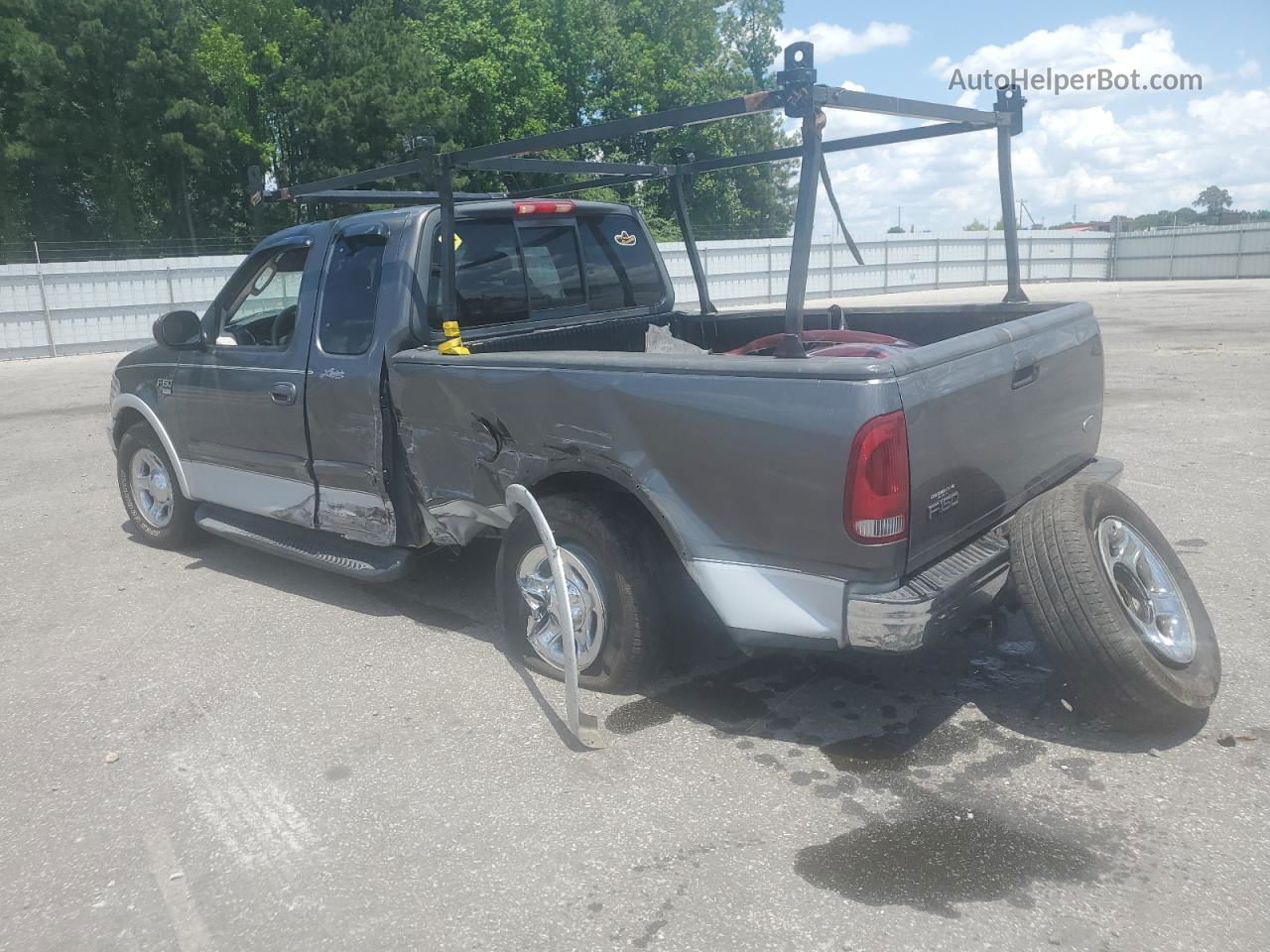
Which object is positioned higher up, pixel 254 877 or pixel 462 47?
pixel 462 47

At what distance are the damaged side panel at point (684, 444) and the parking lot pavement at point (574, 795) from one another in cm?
75

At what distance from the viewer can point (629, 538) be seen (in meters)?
3.71

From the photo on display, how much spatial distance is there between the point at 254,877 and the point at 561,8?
47.3m

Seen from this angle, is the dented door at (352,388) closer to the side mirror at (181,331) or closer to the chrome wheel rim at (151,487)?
the side mirror at (181,331)

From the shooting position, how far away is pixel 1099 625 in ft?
10.4

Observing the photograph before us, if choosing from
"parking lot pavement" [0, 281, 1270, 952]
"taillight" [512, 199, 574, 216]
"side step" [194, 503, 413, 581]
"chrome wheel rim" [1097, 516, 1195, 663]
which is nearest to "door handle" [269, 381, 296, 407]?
"side step" [194, 503, 413, 581]

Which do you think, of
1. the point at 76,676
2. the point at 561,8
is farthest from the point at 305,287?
the point at 561,8

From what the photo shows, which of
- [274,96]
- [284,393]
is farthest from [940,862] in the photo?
[274,96]

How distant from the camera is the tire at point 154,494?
6.12 meters

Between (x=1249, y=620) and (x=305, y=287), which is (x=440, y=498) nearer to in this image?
(x=305, y=287)

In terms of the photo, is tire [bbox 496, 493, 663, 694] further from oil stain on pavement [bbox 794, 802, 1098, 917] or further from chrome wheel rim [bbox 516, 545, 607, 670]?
oil stain on pavement [bbox 794, 802, 1098, 917]

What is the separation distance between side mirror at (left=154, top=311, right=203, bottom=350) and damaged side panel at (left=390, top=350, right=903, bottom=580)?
6.03ft

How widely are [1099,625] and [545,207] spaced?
3.17m

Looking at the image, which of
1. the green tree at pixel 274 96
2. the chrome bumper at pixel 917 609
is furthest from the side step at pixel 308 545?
the green tree at pixel 274 96
